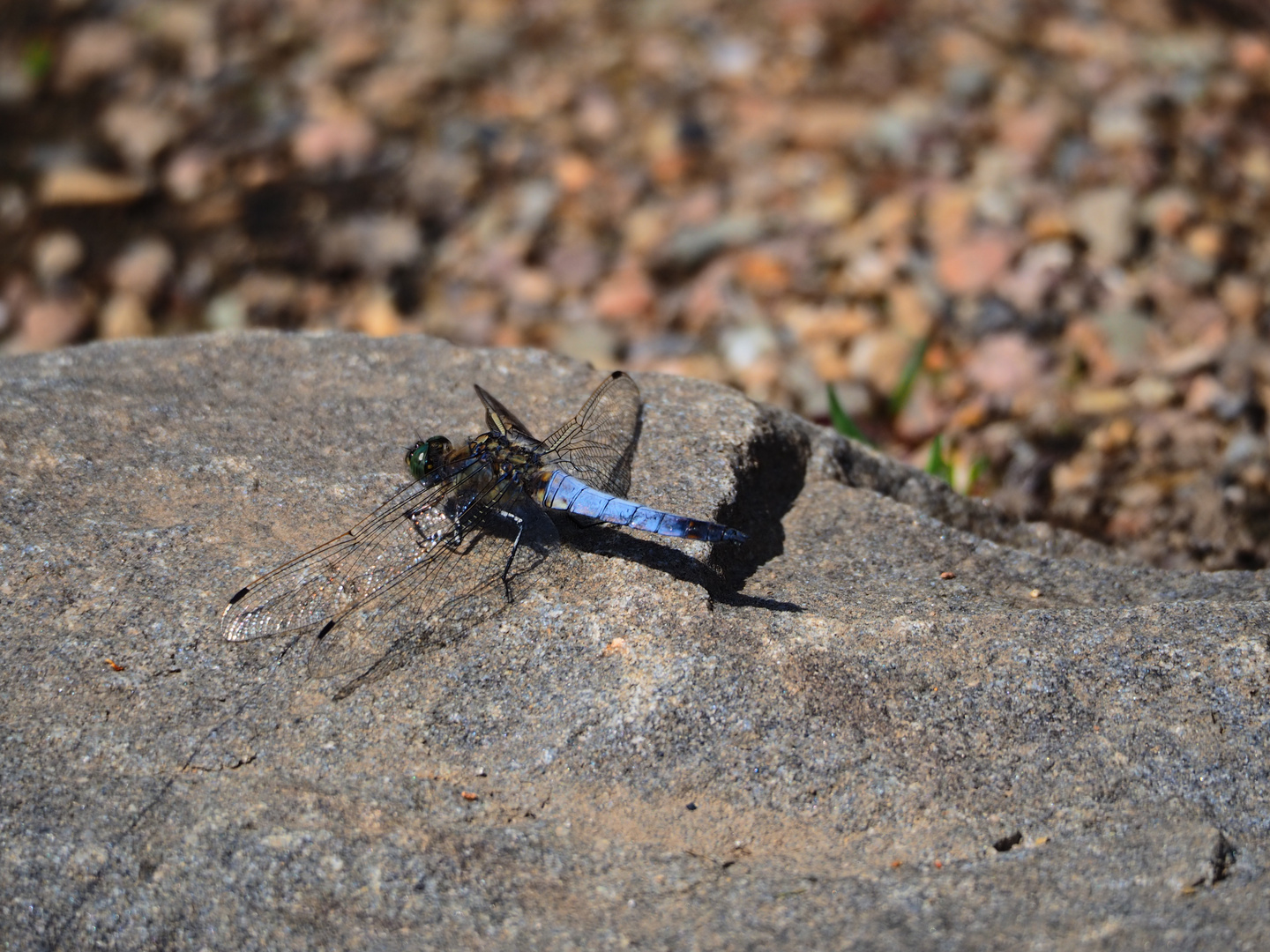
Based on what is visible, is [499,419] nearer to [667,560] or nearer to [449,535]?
[449,535]

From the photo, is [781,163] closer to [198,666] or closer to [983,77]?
[983,77]

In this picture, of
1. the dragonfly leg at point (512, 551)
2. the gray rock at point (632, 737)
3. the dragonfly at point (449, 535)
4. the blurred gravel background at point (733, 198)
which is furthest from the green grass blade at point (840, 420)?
the dragonfly leg at point (512, 551)

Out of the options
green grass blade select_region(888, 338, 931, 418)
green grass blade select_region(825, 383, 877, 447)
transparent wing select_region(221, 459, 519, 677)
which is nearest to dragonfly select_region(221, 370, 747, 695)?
transparent wing select_region(221, 459, 519, 677)

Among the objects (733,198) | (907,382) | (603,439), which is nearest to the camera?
(603,439)

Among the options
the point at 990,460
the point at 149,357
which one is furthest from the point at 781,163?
the point at 149,357

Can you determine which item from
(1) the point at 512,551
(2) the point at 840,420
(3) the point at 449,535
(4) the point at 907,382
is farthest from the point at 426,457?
(4) the point at 907,382

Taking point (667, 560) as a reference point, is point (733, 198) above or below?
below

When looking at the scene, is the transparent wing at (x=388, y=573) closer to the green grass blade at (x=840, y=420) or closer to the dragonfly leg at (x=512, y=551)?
the dragonfly leg at (x=512, y=551)
